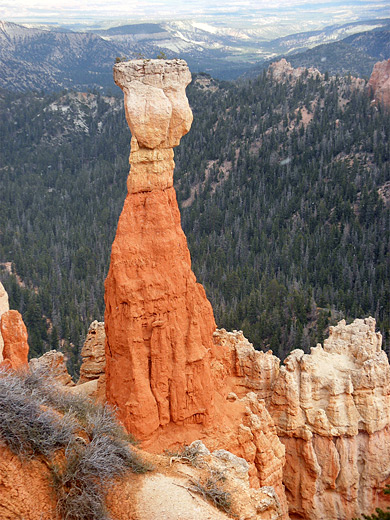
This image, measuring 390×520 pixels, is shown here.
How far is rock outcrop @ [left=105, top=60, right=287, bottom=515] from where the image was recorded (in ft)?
65.1

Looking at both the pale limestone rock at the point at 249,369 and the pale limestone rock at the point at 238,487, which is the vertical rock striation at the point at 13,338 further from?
the pale limestone rock at the point at 238,487

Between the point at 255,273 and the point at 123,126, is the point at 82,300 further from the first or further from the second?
the point at 123,126

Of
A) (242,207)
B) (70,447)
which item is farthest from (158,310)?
(242,207)

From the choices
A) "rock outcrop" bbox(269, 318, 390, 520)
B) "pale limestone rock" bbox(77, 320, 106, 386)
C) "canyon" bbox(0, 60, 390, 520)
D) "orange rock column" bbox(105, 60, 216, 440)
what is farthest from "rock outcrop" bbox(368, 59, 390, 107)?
"orange rock column" bbox(105, 60, 216, 440)

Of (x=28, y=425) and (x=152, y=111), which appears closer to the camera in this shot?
(x=28, y=425)

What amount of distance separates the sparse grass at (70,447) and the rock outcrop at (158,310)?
4868mm

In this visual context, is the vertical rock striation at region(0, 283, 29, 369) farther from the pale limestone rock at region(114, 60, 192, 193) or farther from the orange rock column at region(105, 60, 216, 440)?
the pale limestone rock at region(114, 60, 192, 193)

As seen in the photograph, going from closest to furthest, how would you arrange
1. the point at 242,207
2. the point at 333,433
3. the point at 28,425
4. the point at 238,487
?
the point at 28,425 < the point at 238,487 < the point at 333,433 < the point at 242,207

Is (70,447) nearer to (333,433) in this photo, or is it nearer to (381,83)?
(333,433)

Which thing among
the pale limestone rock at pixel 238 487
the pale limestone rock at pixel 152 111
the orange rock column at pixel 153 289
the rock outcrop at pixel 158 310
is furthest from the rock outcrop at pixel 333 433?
the pale limestone rock at pixel 152 111

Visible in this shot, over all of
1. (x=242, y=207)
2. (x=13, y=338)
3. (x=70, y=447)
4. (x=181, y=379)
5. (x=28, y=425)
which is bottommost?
(x=242, y=207)

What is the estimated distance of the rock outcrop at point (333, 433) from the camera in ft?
77.4

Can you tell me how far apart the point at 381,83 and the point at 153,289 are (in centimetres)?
9564

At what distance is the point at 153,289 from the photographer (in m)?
20.3
